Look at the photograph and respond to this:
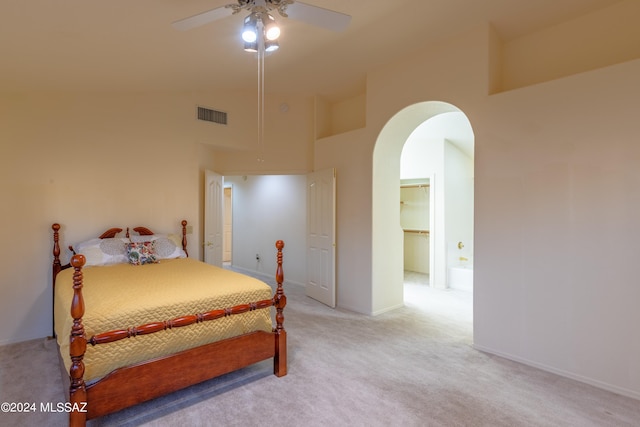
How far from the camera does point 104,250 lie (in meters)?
3.70

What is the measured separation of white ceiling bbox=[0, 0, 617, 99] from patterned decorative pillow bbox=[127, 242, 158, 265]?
1886 mm

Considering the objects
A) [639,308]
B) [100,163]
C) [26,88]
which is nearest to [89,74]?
[26,88]

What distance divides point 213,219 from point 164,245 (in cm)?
103

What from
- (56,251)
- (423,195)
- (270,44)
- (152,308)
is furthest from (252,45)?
(423,195)

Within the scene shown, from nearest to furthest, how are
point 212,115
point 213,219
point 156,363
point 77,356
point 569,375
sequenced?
point 77,356
point 156,363
point 569,375
point 212,115
point 213,219

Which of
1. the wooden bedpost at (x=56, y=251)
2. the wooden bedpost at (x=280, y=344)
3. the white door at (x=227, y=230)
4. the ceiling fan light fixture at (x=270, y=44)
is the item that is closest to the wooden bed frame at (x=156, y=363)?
the wooden bedpost at (x=280, y=344)

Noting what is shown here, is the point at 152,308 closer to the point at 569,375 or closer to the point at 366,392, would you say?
the point at 366,392

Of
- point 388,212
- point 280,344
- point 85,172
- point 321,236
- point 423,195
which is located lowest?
point 280,344

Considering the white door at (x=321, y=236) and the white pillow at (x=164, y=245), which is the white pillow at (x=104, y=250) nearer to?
the white pillow at (x=164, y=245)

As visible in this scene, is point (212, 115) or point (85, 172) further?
point (212, 115)

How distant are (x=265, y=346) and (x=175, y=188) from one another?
2.81 meters

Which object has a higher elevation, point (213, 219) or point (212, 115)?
point (212, 115)

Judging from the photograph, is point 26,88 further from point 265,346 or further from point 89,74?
point 265,346

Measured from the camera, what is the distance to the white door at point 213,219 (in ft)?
15.9
